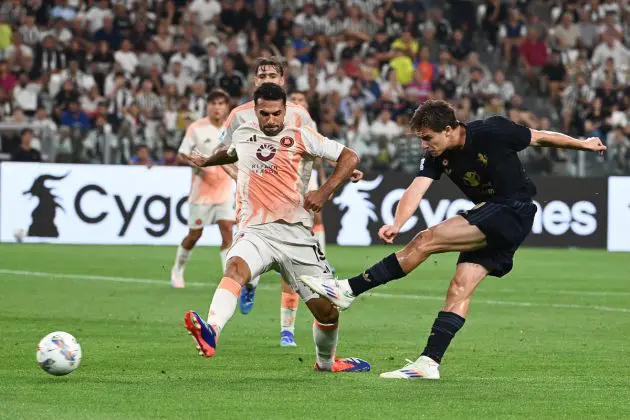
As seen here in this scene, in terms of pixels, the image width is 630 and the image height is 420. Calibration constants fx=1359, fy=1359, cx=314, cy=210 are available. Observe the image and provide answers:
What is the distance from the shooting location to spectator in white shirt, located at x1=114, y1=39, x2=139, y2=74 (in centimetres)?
2809

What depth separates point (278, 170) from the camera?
31.5 feet

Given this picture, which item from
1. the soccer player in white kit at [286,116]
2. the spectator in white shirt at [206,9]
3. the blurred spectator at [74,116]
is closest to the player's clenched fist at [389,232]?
the soccer player in white kit at [286,116]

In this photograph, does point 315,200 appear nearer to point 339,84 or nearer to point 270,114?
point 270,114

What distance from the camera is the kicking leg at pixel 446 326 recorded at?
9273 millimetres

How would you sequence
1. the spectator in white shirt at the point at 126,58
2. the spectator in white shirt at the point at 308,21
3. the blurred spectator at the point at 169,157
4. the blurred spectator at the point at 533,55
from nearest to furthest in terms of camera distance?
the blurred spectator at the point at 169,157
the spectator in white shirt at the point at 126,58
the spectator in white shirt at the point at 308,21
the blurred spectator at the point at 533,55

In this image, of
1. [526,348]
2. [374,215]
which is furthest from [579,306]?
[374,215]

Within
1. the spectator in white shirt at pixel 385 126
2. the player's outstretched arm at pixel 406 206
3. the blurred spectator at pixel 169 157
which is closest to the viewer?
the player's outstretched arm at pixel 406 206

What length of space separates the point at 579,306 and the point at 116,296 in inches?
212

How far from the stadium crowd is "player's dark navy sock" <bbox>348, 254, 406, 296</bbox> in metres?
15.7

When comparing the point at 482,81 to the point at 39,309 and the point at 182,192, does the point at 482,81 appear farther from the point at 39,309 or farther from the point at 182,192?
the point at 39,309

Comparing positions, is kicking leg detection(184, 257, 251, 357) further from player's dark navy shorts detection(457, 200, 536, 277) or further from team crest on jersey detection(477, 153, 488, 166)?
team crest on jersey detection(477, 153, 488, 166)

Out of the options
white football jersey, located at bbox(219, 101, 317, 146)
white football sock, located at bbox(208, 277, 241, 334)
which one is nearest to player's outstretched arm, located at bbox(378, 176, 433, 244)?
white football sock, located at bbox(208, 277, 241, 334)

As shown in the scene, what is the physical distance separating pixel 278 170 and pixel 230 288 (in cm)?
104

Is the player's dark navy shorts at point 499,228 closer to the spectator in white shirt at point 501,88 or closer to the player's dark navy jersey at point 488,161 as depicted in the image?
the player's dark navy jersey at point 488,161
